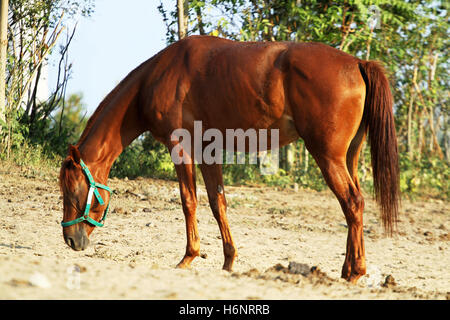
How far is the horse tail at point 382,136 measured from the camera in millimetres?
4117

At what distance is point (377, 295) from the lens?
3.30 meters

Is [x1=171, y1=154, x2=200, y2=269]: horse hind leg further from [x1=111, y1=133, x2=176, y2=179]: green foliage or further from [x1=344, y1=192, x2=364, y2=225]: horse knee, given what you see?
[x1=111, y1=133, x2=176, y2=179]: green foliage

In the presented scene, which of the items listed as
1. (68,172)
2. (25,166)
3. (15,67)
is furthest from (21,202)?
(15,67)

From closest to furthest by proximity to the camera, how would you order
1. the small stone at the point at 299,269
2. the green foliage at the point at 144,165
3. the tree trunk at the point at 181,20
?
the small stone at the point at 299,269 → the tree trunk at the point at 181,20 → the green foliage at the point at 144,165

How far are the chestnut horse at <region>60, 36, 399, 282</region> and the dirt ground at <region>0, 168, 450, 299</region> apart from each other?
1.63 ft

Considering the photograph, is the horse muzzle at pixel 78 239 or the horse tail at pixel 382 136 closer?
the horse tail at pixel 382 136

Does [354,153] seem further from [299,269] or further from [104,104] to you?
[104,104]

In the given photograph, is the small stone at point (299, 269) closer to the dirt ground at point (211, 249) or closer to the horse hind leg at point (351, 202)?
the dirt ground at point (211, 249)

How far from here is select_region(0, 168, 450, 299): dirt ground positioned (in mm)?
3029

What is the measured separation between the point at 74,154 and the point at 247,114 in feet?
4.87

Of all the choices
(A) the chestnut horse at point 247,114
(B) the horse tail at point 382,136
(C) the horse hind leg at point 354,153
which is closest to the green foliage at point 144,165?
(A) the chestnut horse at point 247,114

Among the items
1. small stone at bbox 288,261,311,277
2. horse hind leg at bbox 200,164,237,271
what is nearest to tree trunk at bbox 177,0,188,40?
horse hind leg at bbox 200,164,237,271

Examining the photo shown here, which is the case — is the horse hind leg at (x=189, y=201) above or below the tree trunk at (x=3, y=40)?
below
